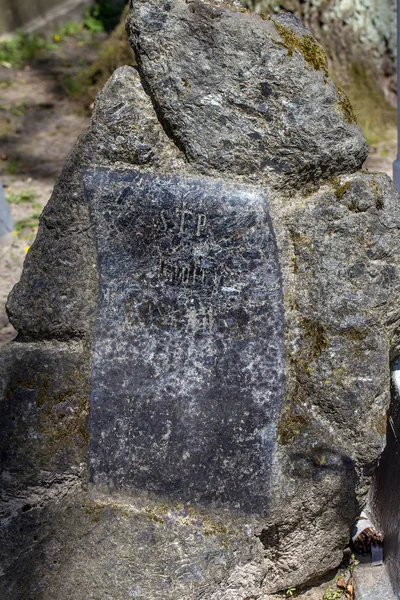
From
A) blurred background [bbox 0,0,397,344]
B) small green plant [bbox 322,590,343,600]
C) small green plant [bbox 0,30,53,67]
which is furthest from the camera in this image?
small green plant [bbox 0,30,53,67]

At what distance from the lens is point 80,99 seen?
573cm

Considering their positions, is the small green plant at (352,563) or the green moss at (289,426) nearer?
the green moss at (289,426)

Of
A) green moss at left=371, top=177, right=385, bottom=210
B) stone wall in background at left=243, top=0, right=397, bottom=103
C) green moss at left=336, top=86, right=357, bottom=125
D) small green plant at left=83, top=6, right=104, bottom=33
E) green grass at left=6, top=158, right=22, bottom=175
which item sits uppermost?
stone wall in background at left=243, top=0, right=397, bottom=103

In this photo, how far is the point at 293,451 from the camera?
185cm

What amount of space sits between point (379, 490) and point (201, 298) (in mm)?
858

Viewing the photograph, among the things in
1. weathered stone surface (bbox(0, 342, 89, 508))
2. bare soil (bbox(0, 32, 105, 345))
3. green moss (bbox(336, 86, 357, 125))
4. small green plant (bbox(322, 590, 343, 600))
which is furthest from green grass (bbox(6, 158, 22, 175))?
small green plant (bbox(322, 590, 343, 600))

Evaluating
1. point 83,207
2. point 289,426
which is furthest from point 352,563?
point 83,207

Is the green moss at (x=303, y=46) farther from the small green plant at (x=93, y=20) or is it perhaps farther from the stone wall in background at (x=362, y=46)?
the small green plant at (x=93, y=20)

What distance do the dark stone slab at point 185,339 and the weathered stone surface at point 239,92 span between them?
0.10 m

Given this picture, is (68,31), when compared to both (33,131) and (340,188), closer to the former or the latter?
(33,131)

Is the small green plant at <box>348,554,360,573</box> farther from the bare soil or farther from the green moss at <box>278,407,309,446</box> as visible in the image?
the bare soil

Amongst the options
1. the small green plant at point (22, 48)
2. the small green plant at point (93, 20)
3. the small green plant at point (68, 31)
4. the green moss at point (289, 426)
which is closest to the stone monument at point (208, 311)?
the green moss at point (289, 426)

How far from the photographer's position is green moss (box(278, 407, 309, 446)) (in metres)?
1.85

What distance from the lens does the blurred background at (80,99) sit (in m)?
4.38
